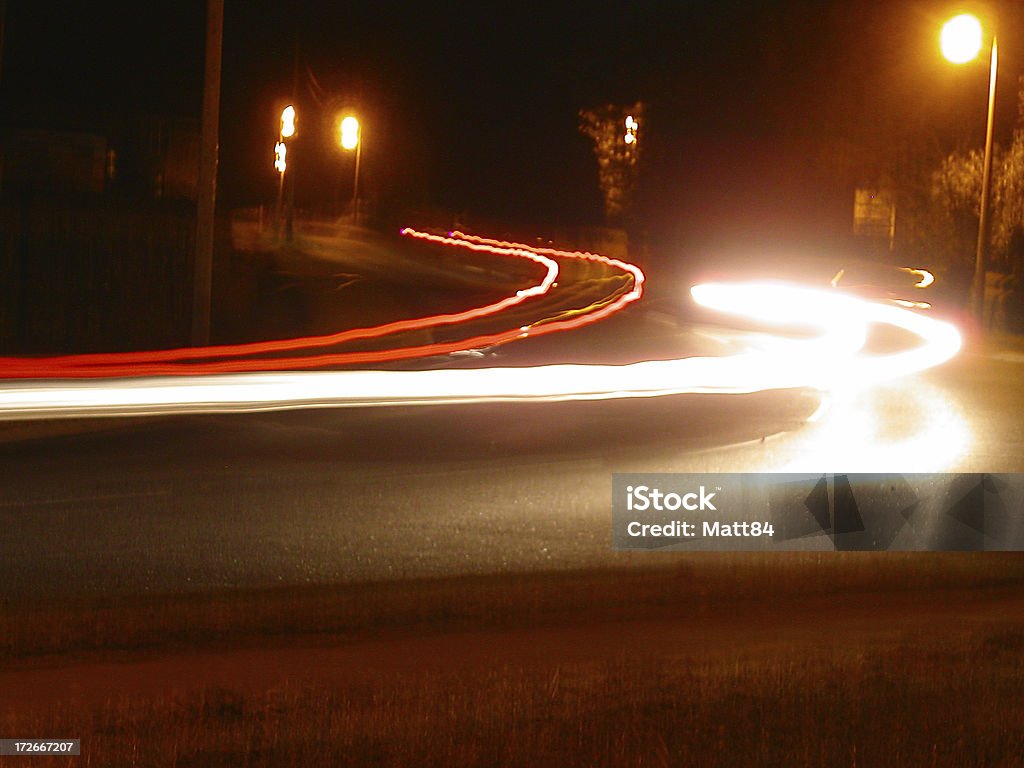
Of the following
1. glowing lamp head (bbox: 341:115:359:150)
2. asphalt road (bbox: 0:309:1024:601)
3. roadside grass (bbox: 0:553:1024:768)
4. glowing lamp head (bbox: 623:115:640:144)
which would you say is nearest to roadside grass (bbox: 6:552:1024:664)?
roadside grass (bbox: 0:553:1024:768)

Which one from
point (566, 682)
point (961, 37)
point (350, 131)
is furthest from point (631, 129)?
point (566, 682)

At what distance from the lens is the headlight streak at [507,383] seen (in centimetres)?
1422

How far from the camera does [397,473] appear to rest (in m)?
12.6

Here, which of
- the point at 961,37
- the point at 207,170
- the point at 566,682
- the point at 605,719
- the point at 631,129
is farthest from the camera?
the point at 631,129

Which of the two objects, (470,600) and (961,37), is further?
(961,37)

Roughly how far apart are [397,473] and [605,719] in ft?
22.2

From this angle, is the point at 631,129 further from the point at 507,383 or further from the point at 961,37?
the point at 507,383

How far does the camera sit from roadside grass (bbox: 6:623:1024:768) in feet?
18.0

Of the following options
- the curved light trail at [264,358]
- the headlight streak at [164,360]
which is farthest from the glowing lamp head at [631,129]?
the headlight streak at [164,360]

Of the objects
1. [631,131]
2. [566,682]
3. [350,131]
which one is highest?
[631,131]

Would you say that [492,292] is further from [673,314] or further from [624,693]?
[624,693]

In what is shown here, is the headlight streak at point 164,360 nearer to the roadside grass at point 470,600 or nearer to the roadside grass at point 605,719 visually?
the roadside grass at point 470,600

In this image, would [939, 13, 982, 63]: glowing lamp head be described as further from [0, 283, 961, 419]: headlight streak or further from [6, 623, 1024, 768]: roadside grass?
[6, 623, 1024, 768]: roadside grass

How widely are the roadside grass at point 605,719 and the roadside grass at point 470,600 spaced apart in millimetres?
1322
